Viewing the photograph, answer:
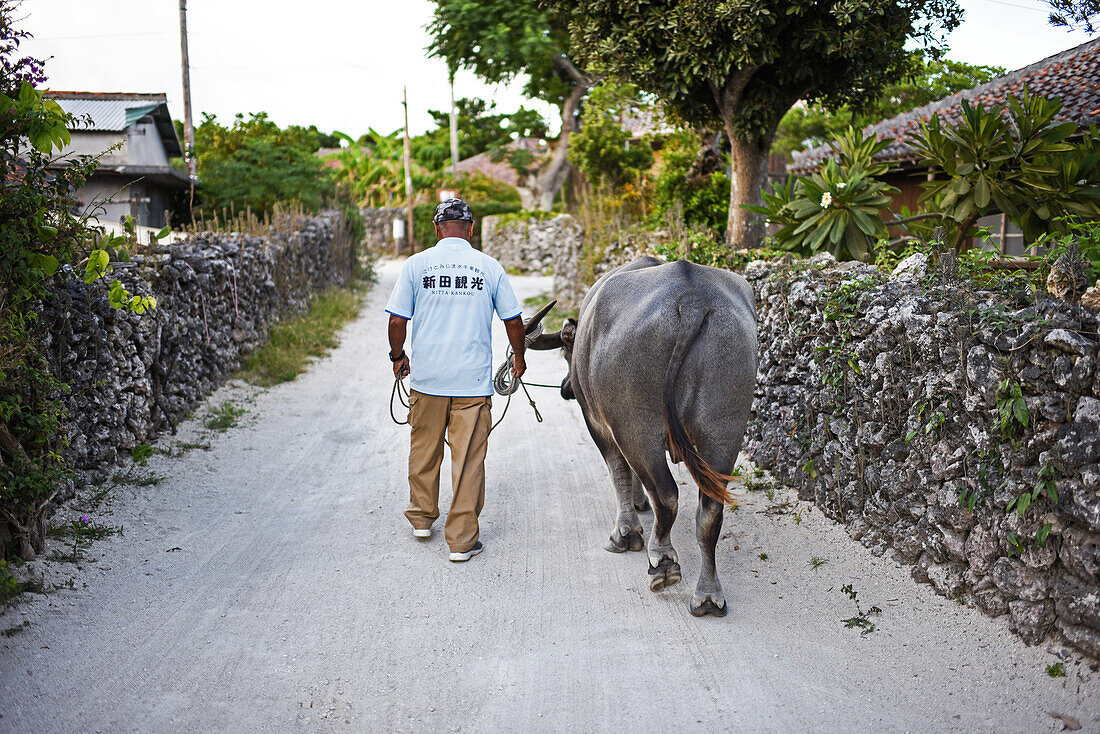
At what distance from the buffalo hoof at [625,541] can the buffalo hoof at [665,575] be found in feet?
2.15

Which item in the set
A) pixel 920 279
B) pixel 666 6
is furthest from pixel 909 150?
pixel 920 279

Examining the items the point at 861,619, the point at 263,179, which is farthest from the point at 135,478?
the point at 263,179

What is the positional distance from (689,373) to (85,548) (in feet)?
11.7

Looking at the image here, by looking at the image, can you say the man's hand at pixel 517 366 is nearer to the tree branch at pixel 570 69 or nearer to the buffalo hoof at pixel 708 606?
the buffalo hoof at pixel 708 606

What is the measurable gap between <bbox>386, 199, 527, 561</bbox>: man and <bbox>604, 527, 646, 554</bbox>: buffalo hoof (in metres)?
0.82

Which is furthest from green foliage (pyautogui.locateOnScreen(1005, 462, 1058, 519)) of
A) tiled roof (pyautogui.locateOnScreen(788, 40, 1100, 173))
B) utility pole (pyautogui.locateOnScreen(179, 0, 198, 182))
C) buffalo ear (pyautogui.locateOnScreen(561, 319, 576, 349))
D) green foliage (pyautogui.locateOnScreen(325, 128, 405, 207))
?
green foliage (pyautogui.locateOnScreen(325, 128, 405, 207))

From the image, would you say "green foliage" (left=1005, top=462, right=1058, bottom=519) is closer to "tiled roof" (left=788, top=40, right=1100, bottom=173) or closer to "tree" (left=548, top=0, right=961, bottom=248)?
"tiled roof" (left=788, top=40, right=1100, bottom=173)

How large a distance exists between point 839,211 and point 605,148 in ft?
44.1

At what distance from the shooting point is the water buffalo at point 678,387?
3850mm

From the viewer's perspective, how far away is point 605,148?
784 inches

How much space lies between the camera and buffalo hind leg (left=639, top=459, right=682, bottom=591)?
3.95 meters

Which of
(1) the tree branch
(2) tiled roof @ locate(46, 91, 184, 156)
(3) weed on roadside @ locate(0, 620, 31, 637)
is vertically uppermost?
(1) the tree branch

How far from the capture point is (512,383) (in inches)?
202

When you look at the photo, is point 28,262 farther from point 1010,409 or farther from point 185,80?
point 185,80
